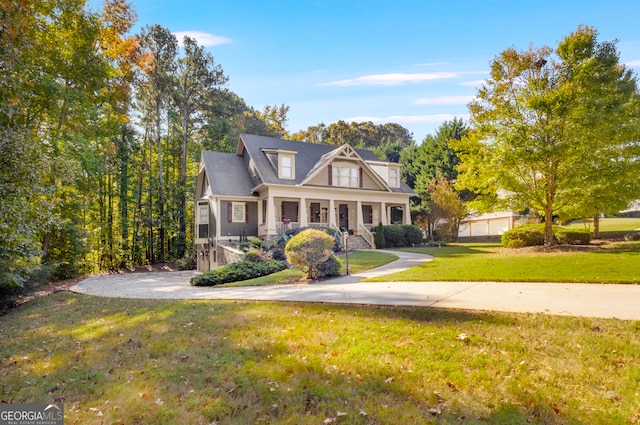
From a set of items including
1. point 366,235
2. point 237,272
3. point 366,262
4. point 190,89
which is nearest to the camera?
point 237,272

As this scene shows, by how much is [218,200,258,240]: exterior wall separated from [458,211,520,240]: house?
50.4ft

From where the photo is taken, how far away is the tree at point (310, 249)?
1187cm

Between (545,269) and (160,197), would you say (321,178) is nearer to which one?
(160,197)

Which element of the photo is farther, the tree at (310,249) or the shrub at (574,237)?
the shrub at (574,237)

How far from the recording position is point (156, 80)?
27859 mm

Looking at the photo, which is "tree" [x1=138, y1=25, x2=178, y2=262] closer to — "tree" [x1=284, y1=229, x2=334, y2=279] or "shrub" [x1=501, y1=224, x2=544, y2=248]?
"tree" [x1=284, y1=229, x2=334, y2=279]

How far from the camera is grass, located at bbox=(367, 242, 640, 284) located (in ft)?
29.8

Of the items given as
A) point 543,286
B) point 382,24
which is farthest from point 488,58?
point 543,286

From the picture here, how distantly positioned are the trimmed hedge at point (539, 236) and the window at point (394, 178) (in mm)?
11254

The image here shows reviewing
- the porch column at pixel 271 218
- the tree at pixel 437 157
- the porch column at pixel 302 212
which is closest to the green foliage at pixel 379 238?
the porch column at pixel 302 212

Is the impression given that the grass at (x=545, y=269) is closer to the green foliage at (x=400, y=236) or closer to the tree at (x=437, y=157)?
the green foliage at (x=400, y=236)

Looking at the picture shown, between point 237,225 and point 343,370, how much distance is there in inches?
776

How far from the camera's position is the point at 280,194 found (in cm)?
2253

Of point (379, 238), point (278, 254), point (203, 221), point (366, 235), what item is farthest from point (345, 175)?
point (203, 221)
